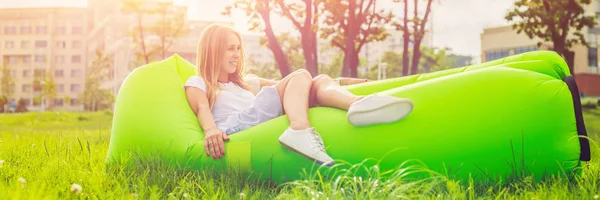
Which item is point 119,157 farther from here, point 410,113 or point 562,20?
point 562,20

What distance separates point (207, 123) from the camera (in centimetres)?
357

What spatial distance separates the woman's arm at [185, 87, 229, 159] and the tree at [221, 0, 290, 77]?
908cm

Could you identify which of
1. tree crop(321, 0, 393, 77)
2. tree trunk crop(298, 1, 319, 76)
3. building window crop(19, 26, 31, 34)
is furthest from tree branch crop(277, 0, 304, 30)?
building window crop(19, 26, 31, 34)

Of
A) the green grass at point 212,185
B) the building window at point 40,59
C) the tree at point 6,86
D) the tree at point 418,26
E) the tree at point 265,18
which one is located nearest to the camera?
the green grass at point 212,185

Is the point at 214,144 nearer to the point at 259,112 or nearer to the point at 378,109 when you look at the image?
the point at 259,112

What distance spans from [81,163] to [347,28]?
38.0 feet

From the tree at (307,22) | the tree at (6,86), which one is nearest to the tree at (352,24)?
the tree at (307,22)

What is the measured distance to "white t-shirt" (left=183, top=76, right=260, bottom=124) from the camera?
3.87 meters

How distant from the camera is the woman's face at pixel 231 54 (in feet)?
12.9

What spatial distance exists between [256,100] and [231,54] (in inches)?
15.2

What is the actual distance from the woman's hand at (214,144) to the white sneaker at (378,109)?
702 millimetres

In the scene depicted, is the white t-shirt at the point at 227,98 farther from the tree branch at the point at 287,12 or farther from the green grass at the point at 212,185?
the tree branch at the point at 287,12

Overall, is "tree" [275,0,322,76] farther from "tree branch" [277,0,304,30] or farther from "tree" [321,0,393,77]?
"tree" [321,0,393,77]

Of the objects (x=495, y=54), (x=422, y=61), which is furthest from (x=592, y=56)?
(x=422, y=61)
